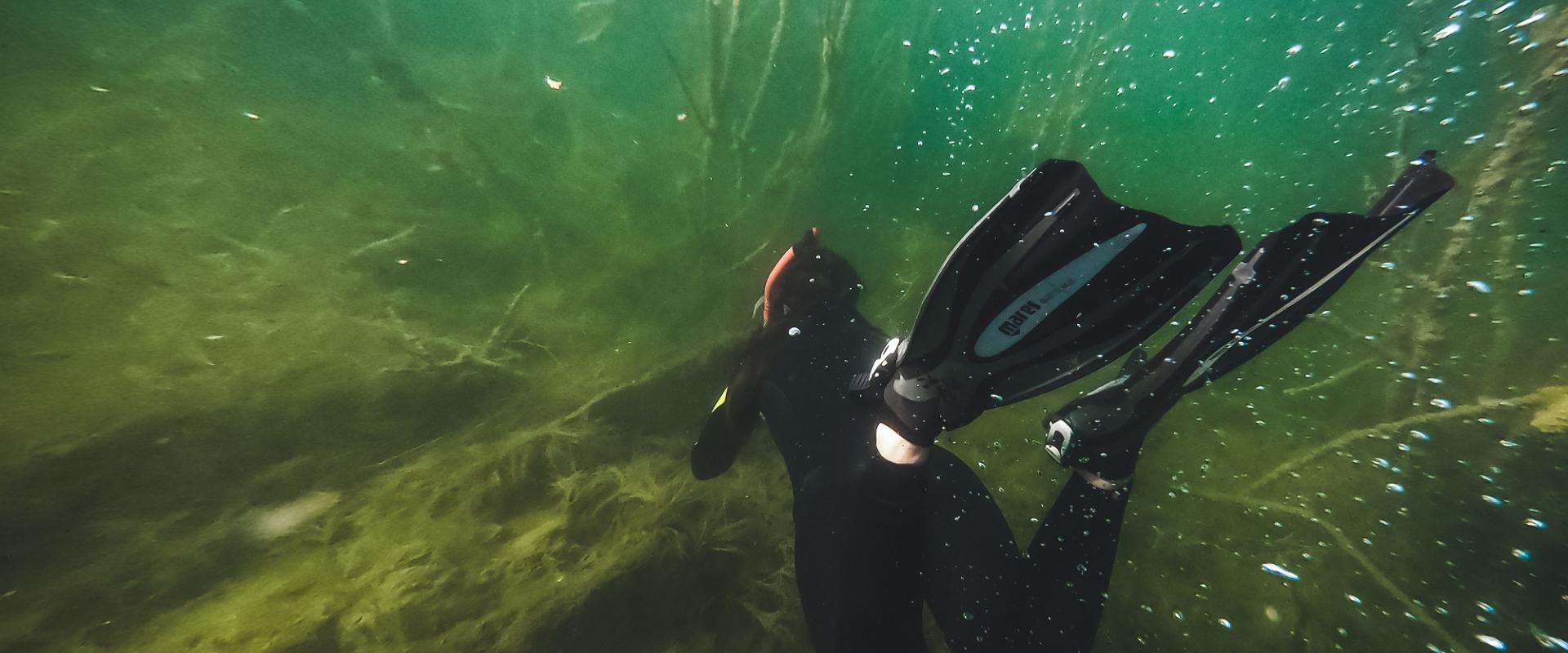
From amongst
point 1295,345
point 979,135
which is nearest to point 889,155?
point 979,135

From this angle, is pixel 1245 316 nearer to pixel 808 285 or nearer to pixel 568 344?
pixel 808 285

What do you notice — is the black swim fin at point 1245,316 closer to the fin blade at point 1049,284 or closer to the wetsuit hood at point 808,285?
the fin blade at point 1049,284

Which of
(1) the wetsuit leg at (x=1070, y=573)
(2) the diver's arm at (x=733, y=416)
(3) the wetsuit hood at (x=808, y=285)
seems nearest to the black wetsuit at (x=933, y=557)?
(1) the wetsuit leg at (x=1070, y=573)

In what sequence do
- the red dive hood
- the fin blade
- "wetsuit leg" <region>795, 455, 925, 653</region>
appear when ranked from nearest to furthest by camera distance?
the fin blade
"wetsuit leg" <region>795, 455, 925, 653</region>
the red dive hood

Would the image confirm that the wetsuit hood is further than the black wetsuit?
Yes

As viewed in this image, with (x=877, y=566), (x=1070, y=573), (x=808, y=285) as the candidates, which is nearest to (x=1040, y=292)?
(x=877, y=566)

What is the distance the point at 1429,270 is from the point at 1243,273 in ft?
11.4

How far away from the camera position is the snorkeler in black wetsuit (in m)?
1.64

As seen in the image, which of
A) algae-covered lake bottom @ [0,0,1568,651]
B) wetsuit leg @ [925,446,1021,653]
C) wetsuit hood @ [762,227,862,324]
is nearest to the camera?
wetsuit leg @ [925,446,1021,653]

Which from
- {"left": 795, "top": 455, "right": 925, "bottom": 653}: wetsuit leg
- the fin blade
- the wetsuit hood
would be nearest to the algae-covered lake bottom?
the wetsuit hood

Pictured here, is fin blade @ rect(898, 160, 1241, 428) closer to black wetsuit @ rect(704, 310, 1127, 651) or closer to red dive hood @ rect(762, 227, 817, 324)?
black wetsuit @ rect(704, 310, 1127, 651)

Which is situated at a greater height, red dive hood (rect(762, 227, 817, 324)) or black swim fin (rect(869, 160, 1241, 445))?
black swim fin (rect(869, 160, 1241, 445))

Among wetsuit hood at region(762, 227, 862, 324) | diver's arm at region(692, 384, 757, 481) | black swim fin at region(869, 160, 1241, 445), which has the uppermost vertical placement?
black swim fin at region(869, 160, 1241, 445)

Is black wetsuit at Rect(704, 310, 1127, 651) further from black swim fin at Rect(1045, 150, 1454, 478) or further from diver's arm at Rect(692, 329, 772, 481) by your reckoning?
diver's arm at Rect(692, 329, 772, 481)
